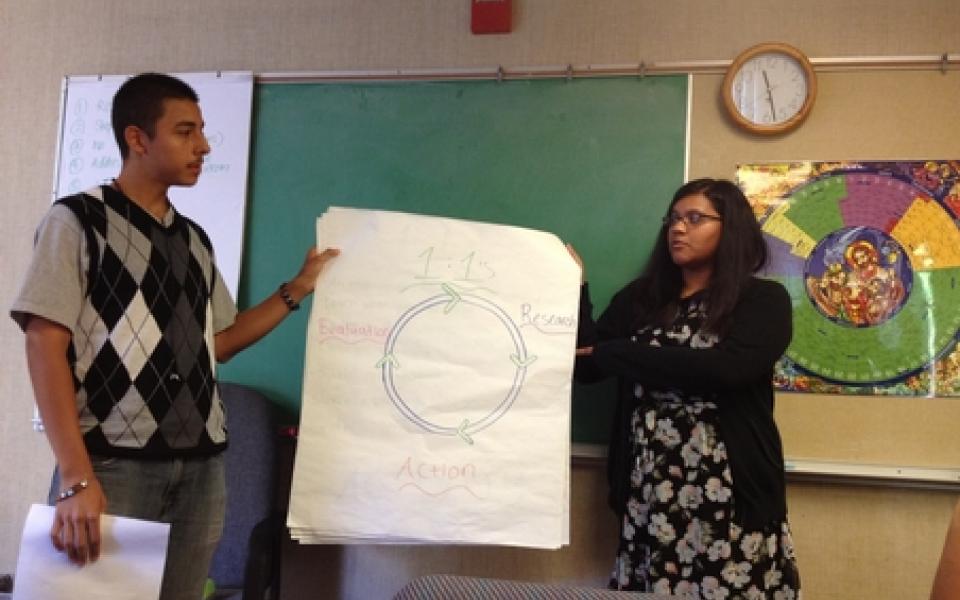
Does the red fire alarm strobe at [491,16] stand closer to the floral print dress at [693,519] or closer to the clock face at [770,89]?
the clock face at [770,89]

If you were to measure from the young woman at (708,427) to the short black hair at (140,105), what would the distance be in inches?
42.3

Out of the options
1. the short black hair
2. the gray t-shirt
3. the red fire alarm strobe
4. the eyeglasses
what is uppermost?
the red fire alarm strobe

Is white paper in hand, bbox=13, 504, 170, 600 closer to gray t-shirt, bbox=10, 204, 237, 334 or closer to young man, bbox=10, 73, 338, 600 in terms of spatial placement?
young man, bbox=10, 73, 338, 600

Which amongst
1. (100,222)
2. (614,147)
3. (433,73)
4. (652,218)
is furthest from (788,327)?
(100,222)

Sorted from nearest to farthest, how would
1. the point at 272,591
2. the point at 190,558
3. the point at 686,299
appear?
the point at 190,558
the point at 686,299
the point at 272,591

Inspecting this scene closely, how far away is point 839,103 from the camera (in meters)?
2.09

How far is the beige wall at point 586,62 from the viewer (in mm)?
2025

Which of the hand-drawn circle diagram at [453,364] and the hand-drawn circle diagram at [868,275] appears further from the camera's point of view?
the hand-drawn circle diagram at [868,275]

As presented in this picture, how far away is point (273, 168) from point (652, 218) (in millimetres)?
1177

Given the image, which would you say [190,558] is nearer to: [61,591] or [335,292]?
[61,591]

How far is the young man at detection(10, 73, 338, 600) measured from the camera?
125 centimetres

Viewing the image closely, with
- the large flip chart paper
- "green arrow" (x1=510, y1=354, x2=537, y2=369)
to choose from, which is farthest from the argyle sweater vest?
"green arrow" (x1=510, y1=354, x2=537, y2=369)

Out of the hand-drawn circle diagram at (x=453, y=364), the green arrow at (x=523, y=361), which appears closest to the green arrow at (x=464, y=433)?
the hand-drawn circle diagram at (x=453, y=364)

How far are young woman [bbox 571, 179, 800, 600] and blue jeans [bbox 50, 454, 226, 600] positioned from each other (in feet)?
2.94
